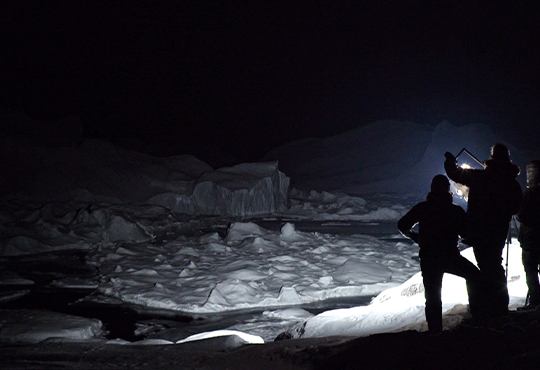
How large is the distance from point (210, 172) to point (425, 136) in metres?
34.6

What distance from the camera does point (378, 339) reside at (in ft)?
9.94

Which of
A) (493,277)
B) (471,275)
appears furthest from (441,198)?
(493,277)

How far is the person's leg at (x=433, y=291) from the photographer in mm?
2973

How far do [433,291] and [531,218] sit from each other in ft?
3.82

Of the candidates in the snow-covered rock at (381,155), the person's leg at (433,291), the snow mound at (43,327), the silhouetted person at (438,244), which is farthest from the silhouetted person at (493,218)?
the snow-covered rock at (381,155)

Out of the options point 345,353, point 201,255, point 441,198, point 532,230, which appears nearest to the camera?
point 345,353

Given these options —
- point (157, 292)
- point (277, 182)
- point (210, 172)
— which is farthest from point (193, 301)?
point (277, 182)

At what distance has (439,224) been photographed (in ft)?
9.77

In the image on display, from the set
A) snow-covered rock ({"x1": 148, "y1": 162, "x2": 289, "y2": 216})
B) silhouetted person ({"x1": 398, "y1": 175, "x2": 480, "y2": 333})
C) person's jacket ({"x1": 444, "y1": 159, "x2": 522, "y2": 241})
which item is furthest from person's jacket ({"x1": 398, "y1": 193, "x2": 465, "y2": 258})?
snow-covered rock ({"x1": 148, "y1": 162, "x2": 289, "y2": 216})

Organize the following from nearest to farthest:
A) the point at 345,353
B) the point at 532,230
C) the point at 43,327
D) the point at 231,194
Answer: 1. the point at 345,353
2. the point at 532,230
3. the point at 43,327
4. the point at 231,194

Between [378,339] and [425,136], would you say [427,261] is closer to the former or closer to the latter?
[378,339]

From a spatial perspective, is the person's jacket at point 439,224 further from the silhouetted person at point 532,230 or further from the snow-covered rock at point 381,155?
the snow-covered rock at point 381,155

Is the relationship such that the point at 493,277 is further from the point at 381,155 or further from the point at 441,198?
the point at 381,155

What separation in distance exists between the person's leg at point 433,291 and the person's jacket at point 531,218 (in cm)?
103
